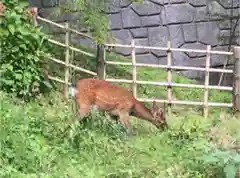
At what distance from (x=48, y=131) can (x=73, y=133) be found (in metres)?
0.37

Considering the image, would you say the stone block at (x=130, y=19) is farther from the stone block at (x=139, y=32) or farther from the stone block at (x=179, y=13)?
the stone block at (x=179, y=13)

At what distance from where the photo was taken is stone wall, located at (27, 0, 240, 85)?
11.1 m

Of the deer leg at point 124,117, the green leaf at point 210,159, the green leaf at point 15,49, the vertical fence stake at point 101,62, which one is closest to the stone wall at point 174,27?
the vertical fence stake at point 101,62

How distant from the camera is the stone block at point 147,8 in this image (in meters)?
11.0

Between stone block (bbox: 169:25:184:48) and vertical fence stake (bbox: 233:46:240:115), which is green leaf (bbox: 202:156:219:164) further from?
stone block (bbox: 169:25:184:48)

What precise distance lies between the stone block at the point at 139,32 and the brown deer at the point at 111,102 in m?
3.19

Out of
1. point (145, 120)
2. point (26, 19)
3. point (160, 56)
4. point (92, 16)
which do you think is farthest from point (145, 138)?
point (160, 56)

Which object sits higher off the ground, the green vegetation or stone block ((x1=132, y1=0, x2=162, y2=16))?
stone block ((x1=132, y1=0, x2=162, y2=16))

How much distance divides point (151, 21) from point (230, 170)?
5.72m

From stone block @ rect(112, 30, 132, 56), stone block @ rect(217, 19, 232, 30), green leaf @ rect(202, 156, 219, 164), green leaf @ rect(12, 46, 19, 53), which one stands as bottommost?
green leaf @ rect(202, 156, 219, 164)

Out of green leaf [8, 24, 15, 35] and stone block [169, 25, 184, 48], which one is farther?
stone block [169, 25, 184, 48]

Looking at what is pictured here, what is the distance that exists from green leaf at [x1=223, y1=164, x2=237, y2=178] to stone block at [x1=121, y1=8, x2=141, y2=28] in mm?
5670

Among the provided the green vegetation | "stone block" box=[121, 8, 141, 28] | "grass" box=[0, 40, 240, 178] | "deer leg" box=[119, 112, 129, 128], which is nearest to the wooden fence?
the green vegetation

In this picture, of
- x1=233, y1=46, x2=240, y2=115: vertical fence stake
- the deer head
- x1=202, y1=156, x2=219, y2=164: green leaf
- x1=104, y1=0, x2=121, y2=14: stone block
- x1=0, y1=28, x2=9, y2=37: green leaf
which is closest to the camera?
x1=202, y1=156, x2=219, y2=164: green leaf
